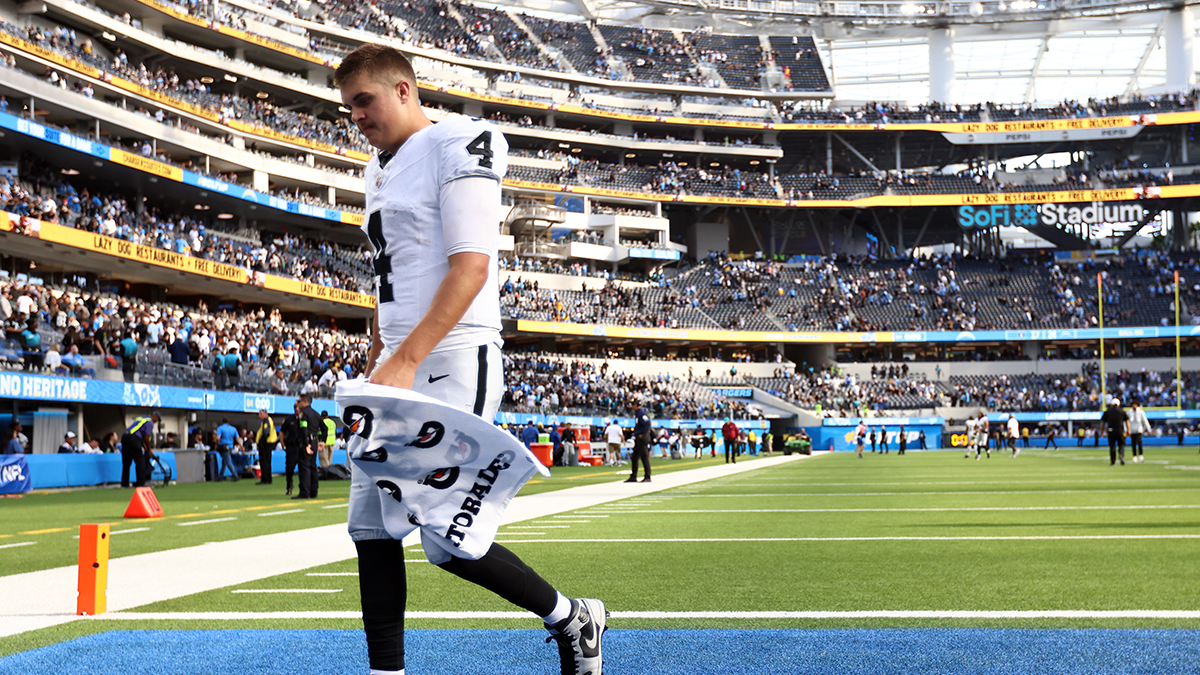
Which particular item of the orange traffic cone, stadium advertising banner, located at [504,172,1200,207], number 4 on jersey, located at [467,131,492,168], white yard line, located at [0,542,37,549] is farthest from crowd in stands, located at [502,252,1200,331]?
number 4 on jersey, located at [467,131,492,168]

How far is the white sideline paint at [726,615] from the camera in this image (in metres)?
5.41

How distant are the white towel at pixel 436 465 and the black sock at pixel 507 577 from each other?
4.8 inches

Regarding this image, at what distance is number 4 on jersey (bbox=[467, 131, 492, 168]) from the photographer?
3420 mm

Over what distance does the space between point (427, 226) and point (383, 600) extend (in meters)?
1.16

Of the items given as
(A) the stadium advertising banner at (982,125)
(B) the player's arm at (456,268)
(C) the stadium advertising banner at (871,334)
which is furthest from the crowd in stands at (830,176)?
(B) the player's arm at (456,268)

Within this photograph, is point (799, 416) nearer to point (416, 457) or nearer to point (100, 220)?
point (100, 220)

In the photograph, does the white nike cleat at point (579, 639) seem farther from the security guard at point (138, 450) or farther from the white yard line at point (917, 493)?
the security guard at point (138, 450)

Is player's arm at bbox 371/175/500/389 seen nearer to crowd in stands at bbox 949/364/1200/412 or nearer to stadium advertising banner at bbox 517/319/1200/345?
stadium advertising banner at bbox 517/319/1200/345

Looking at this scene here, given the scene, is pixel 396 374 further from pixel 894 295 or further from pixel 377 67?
pixel 894 295

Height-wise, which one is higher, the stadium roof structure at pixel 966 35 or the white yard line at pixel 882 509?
the stadium roof structure at pixel 966 35

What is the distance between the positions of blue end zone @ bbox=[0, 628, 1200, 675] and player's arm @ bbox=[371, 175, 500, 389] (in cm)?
180

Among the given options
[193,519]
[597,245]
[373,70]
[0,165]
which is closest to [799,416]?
[597,245]

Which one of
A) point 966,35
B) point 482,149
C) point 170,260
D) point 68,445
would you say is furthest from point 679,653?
point 966,35

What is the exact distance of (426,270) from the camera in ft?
11.3
